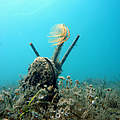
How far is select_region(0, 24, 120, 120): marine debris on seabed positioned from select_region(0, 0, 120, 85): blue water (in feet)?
365

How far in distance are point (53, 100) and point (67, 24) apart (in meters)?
152

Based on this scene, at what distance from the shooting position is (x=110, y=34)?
532 ft

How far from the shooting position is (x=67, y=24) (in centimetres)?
14900

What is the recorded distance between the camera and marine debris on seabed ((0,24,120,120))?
2598mm

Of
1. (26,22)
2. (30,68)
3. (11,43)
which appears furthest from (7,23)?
(30,68)

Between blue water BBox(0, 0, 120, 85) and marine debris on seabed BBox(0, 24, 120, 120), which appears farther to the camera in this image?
blue water BBox(0, 0, 120, 85)

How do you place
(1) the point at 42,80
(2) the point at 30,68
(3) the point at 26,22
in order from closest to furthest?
(1) the point at 42,80
(2) the point at 30,68
(3) the point at 26,22

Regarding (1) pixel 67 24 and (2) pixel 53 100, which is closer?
(2) pixel 53 100

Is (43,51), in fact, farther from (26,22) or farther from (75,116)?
(75,116)

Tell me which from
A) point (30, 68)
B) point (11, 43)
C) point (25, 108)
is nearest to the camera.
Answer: point (25, 108)

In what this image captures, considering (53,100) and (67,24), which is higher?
(67,24)

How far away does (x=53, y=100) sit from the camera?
3.19m

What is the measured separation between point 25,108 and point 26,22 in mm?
142524

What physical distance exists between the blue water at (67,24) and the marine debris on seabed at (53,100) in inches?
4378
